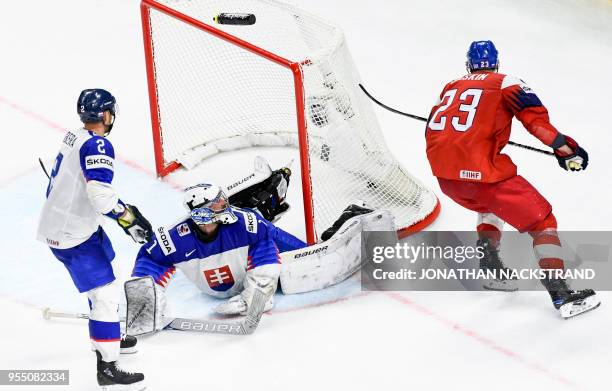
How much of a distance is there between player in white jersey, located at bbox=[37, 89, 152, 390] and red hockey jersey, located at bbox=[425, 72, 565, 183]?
1272 millimetres

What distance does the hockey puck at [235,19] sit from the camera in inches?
211

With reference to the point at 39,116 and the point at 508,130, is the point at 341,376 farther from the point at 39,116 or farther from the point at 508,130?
the point at 39,116

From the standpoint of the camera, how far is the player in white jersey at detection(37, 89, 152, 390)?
409 centimetres

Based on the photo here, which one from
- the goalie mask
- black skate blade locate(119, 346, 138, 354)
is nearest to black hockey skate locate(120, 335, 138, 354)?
black skate blade locate(119, 346, 138, 354)

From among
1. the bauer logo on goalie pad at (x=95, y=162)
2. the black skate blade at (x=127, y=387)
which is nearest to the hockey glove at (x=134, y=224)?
the bauer logo on goalie pad at (x=95, y=162)

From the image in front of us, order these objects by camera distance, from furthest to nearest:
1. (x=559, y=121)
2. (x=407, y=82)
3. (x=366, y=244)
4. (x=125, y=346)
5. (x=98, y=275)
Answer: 1. (x=407, y=82)
2. (x=559, y=121)
3. (x=366, y=244)
4. (x=125, y=346)
5. (x=98, y=275)

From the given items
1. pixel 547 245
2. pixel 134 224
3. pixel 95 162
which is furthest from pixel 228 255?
pixel 547 245

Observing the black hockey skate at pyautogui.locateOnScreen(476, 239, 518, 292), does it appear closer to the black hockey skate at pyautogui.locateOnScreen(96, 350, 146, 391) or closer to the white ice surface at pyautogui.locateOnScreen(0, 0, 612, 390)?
the white ice surface at pyautogui.locateOnScreen(0, 0, 612, 390)

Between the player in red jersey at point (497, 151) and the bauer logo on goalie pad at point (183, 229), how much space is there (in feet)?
3.30

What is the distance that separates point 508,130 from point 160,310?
4.99ft

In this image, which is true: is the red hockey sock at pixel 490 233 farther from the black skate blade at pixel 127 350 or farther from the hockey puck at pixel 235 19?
the black skate blade at pixel 127 350

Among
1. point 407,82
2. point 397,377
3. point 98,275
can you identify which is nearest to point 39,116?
point 407,82

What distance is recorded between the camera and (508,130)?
4723 millimetres

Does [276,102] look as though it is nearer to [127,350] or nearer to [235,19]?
[235,19]
